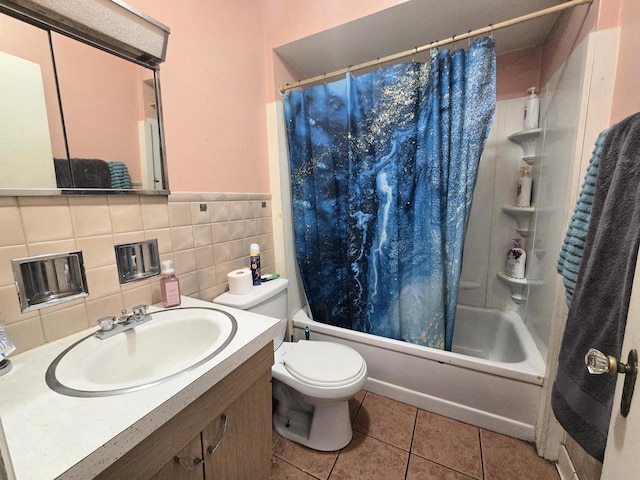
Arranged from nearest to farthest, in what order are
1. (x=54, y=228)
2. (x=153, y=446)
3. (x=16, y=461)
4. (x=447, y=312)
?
(x=16, y=461)
(x=153, y=446)
(x=54, y=228)
(x=447, y=312)

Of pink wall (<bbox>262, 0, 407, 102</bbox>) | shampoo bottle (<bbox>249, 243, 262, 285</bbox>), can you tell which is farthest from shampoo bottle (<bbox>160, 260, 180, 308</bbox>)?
pink wall (<bbox>262, 0, 407, 102</bbox>)

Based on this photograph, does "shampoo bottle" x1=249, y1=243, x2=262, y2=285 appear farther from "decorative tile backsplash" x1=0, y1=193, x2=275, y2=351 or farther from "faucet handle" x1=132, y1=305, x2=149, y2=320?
"faucet handle" x1=132, y1=305, x2=149, y2=320

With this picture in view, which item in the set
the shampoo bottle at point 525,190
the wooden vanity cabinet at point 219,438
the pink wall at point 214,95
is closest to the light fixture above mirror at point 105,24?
the pink wall at point 214,95

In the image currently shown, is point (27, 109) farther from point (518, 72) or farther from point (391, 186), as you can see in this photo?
point (518, 72)

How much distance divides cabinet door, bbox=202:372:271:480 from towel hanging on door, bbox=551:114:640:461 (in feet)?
2.85

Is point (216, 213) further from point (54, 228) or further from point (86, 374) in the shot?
point (86, 374)

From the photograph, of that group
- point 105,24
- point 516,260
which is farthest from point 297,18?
point 516,260

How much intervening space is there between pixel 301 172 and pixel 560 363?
1417 mm

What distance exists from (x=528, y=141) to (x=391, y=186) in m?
1.03

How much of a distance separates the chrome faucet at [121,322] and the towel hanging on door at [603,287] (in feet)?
4.21

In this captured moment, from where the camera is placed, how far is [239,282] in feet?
4.18

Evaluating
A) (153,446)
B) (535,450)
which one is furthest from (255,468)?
(535,450)

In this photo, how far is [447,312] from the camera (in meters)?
1.41

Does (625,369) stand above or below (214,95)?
below
